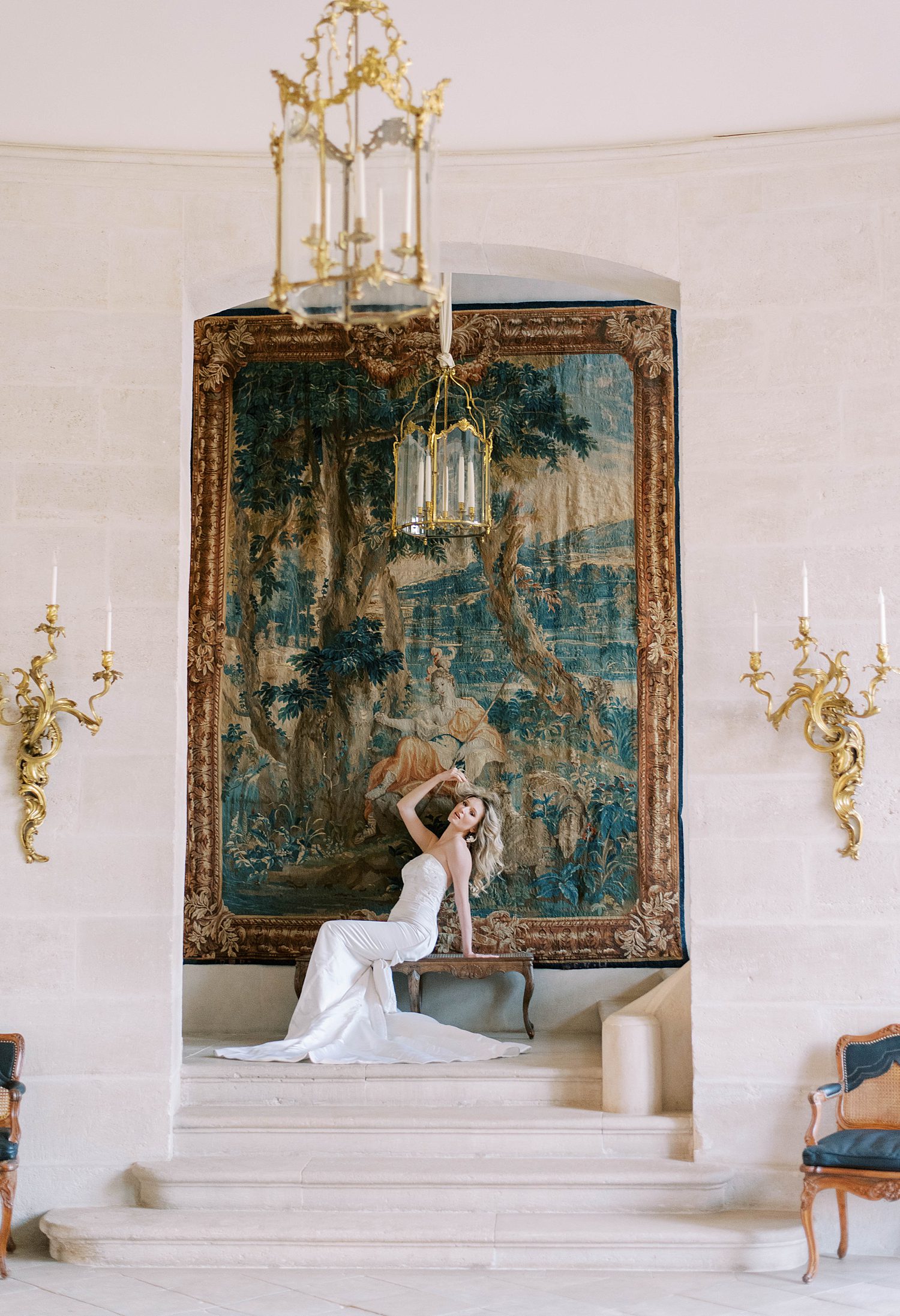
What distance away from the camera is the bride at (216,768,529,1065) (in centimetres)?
639

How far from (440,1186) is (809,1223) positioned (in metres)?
1.45

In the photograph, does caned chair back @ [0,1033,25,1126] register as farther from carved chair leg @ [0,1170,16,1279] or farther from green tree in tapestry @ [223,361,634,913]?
green tree in tapestry @ [223,361,634,913]

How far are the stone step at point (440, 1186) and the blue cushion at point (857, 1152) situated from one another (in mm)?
588

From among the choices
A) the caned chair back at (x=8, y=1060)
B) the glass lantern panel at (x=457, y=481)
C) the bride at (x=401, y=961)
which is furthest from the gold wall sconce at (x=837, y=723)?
the caned chair back at (x=8, y=1060)

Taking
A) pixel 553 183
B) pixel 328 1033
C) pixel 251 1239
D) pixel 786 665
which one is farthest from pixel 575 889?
pixel 553 183

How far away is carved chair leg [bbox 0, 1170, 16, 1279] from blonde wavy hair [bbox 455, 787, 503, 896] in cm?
318

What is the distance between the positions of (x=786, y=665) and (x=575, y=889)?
104 inches

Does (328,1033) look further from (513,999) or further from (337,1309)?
(337,1309)

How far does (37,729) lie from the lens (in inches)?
214

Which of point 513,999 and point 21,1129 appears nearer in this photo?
point 21,1129

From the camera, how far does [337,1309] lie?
4.39 metres

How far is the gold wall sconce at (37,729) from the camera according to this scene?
17.8 feet

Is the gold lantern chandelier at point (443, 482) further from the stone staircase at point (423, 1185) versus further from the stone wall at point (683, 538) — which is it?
the stone staircase at point (423, 1185)

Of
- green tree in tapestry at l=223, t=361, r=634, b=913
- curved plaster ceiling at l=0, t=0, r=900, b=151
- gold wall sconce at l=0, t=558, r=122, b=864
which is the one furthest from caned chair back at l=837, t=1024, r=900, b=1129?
curved plaster ceiling at l=0, t=0, r=900, b=151
